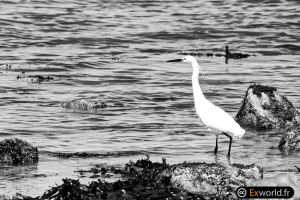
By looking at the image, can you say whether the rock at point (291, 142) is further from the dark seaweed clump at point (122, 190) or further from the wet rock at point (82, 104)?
the wet rock at point (82, 104)

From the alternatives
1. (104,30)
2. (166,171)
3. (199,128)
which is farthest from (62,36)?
(166,171)

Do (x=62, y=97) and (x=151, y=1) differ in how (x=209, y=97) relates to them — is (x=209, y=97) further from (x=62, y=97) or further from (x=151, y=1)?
(x=151, y=1)

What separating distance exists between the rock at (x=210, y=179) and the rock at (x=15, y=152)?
4299mm

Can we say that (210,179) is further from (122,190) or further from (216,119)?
(216,119)

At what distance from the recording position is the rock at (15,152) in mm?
16547

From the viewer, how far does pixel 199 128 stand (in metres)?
21.8

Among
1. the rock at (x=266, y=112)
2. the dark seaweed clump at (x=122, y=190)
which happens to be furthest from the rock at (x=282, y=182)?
the rock at (x=266, y=112)

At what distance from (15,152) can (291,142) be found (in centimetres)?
584

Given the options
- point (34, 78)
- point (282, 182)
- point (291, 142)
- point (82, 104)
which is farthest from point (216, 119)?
point (34, 78)

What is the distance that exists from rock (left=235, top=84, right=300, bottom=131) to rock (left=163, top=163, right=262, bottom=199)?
842 centimetres

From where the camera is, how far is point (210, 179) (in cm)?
1302

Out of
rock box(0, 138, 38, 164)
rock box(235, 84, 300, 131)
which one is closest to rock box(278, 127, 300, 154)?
rock box(235, 84, 300, 131)

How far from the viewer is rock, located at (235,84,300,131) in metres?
21.6

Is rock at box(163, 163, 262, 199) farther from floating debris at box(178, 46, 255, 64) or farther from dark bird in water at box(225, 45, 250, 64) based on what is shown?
floating debris at box(178, 46, 255, 64)
